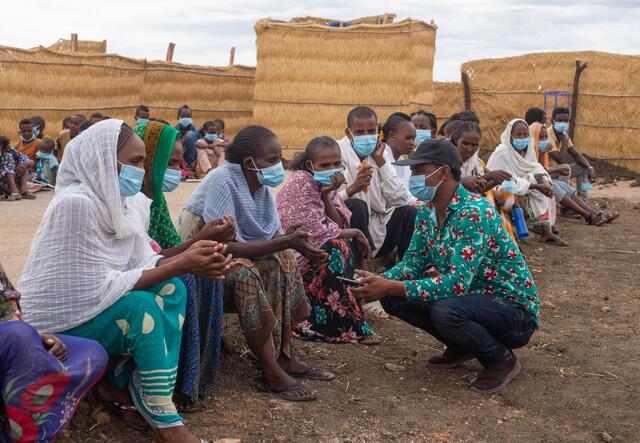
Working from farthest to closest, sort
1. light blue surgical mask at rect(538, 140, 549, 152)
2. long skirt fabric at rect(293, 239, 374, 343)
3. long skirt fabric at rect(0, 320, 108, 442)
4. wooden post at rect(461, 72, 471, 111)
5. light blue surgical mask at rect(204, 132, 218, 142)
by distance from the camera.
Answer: wooden post at rect(461, 72, 471, 111)
light blue surgical mask at rect(204, 132, 218, 142)
light blue surgical mask at rect(538, 140, 549, 152)
long skirt fabric at rect(293, 239, 374, 343)
long skirt fabric at rect(0, 320, 108, 442)

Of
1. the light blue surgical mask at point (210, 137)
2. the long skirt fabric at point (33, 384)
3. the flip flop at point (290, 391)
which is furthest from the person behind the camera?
the light blue surgical mask at point (210, 137)

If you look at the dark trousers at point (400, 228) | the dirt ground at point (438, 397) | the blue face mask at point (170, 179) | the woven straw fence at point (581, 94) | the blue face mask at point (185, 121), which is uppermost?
the woven straw fence at point (581, 94)

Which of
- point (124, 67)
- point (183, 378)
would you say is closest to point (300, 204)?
point (183, 378)

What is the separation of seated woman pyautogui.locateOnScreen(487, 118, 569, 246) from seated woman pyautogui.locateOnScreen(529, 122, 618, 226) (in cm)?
84

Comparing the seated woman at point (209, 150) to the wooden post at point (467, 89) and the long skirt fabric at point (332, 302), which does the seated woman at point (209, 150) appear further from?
the long skirt fabric at point (332, 302)

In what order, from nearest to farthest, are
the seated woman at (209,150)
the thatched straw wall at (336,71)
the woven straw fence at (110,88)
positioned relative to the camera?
1. the woven straw fence at (110,88)
2. the seated woman at (209,150)
3. the thatched straw wall at (336,71)

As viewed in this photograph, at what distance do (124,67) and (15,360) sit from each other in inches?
582

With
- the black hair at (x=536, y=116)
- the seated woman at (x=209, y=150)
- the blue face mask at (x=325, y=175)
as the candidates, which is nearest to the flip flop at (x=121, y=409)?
the blue face mask at (x=325, y=175)

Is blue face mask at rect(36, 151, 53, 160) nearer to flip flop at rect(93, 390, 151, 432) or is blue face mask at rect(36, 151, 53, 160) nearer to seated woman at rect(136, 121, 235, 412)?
seated woman at rect(136, 121, 235, 412)

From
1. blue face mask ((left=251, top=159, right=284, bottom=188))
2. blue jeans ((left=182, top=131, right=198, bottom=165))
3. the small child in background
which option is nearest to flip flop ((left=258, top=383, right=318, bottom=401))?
blue face mask ((left=251, top=159, right=284, bottom=188))

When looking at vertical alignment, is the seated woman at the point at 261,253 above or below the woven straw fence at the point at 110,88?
below

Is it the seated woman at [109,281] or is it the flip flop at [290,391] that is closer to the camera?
the seated woman at [109,281]

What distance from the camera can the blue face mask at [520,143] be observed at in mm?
9531

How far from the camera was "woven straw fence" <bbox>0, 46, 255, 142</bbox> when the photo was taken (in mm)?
14671
